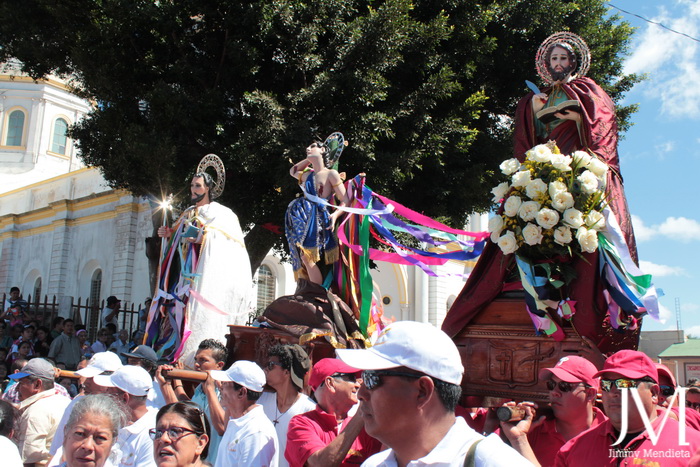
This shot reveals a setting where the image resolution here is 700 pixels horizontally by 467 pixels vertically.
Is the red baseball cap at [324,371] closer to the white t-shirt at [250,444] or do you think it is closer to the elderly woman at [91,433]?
the white t-shirt at [250,444]

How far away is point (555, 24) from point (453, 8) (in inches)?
91.5

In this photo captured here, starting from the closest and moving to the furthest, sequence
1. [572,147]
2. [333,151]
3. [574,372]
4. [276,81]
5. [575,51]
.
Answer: [574,372] < [572,147] < [575,51] < [333,151] < [276,81]

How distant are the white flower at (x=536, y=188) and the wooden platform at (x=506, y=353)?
2.65 feet

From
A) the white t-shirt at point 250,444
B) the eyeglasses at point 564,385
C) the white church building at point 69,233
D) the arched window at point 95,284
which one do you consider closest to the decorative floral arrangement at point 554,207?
the eyeglasses at point 564,385

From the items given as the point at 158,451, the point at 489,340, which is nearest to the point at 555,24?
the point at 489,340

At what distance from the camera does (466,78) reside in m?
14.5

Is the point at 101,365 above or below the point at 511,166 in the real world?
below

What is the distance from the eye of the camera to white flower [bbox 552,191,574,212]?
189 inches

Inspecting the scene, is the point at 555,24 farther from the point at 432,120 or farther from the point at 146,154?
the point at 146,154

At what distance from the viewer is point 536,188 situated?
193 inches

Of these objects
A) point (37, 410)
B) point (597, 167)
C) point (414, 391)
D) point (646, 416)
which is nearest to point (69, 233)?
point (37, 410)

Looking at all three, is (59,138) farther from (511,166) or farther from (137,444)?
(137,444)

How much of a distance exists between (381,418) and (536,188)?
3.17 meters

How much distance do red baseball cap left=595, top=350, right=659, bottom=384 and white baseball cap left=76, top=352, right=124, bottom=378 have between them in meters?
3.69
